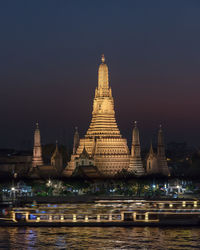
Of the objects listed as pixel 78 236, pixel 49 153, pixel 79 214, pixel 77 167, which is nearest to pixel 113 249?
pixel 78 236

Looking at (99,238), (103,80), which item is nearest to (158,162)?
(103,80)

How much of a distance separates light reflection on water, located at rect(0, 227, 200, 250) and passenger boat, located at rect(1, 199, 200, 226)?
1335 millimetres

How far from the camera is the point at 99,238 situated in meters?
58.9

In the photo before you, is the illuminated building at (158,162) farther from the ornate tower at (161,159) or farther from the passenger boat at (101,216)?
the passenger boat at (101,216)

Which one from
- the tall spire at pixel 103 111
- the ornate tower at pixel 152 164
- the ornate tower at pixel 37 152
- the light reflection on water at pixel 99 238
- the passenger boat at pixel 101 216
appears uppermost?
the tall spire at pixel 103 111

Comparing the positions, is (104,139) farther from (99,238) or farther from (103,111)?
(99,238)

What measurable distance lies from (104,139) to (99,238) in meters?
44.6

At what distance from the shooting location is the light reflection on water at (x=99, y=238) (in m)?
55.6

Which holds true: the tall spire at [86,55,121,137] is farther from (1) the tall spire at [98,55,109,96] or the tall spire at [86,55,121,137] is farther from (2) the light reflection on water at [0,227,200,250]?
(2) the light reflection on water at [0,227,200,250]

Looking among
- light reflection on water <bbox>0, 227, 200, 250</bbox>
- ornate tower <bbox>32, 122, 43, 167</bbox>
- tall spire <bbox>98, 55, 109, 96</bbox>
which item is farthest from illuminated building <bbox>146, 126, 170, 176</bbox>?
light reflection on water <bbox>0, 227, 200, 250</bbox>

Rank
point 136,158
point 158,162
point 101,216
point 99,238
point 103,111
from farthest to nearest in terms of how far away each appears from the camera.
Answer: point 158,162 < point 103,111 < point 136,158 < point 101,216 < point 99,238

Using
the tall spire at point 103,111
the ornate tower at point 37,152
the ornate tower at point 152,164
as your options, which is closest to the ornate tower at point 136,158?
the tall spire at point 103,111

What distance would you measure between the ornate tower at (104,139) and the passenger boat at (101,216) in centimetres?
3103

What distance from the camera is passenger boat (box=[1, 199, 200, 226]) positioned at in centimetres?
6512
